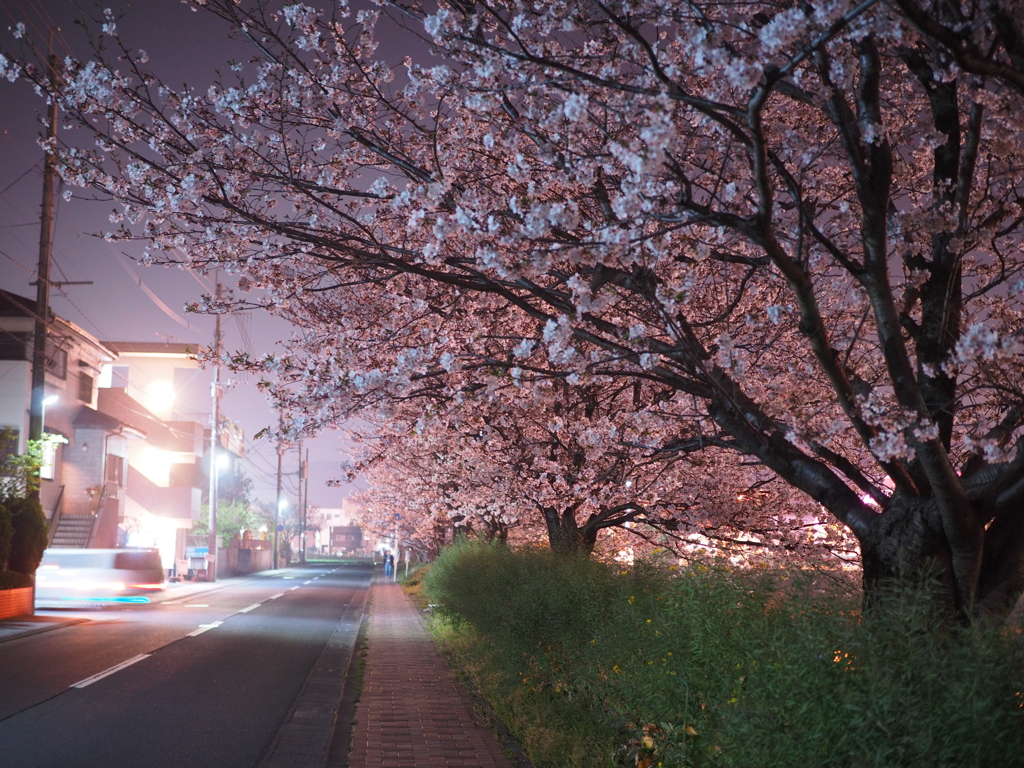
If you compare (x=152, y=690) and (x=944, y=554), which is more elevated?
(x=944, y=554)

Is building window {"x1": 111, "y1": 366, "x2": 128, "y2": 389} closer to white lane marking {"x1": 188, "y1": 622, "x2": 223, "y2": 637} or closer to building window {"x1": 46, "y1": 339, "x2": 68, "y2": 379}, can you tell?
building window {"x1": 46, "y1": 339, "x2": 68, "y2": 379}

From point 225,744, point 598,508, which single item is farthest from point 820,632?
point 598,508

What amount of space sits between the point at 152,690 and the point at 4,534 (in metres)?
11.0

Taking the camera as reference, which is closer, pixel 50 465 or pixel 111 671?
pixel 111 671

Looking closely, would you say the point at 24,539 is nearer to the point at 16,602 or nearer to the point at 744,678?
the point at 16,602

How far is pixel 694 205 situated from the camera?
5.40 metres

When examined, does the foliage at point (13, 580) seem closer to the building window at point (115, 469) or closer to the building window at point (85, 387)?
the building window at point (115, 469)

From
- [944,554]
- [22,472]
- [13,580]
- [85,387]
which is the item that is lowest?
[13,580]

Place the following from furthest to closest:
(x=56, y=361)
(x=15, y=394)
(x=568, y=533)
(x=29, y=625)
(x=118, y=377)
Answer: (x=118, y=377) < (x=56, y=361) < (x=15, y=394) < (x=29, y=625) < (x=568, y=533)

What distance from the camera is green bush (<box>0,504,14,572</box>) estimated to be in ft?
63.4

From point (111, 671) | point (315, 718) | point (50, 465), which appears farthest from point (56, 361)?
point (315, 718)

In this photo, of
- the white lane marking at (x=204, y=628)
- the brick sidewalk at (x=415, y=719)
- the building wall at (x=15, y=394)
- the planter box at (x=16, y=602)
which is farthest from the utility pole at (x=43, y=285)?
the building wall at (x=15, y=394)

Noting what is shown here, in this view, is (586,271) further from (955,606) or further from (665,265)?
(955,606)

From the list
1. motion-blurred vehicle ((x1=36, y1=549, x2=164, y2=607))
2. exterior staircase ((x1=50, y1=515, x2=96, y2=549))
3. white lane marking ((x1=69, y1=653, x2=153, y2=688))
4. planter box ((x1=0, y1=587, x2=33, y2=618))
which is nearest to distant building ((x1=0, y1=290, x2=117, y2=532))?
exterior staircase ((x1=50, y1=515, x2=96, y2=549))
